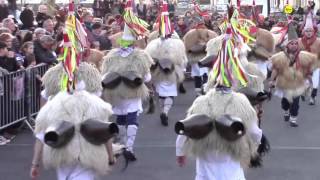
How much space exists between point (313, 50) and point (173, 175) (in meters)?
6.29

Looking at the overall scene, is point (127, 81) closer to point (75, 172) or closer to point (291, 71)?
point (75, 172)

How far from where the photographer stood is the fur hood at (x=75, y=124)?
214 inches

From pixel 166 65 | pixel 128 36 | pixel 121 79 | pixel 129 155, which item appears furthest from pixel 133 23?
pixel 166 65

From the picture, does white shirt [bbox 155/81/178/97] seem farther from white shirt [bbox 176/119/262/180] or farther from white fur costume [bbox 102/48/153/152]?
white shirt [bbox 176/119/262/180]

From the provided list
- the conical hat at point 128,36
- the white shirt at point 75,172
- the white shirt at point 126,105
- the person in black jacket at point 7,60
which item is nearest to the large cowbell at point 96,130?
the white shirt at point 75,172

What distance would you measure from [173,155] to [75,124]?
4.16 meters

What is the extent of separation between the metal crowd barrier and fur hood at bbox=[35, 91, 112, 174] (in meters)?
4.58

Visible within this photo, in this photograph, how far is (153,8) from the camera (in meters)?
27.2

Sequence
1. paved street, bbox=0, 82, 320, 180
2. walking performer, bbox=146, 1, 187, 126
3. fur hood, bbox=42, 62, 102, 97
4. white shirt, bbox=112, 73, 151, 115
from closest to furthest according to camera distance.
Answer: fur hood, bbox=42, 62, 102, 97 < paved street, bbox=0, 82, 320, 180 < white shirt, bbox=112, 73, 151, 115 < walking performer, bbox=146, 1, 187, 126

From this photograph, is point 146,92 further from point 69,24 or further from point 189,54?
point 189,54

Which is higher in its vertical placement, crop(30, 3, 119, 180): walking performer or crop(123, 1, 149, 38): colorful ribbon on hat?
crop(123, 1, 149, 38): colorful ribbon on hat

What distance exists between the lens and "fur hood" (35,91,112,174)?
5.43 meters

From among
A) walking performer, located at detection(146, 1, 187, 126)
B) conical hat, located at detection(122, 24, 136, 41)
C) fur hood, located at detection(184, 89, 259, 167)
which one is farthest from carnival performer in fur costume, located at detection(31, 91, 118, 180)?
walking performer, located at detection(146, 1, 187, 126)

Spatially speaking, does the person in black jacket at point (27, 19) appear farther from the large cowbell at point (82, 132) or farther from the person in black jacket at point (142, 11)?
the large cowbell at point (82, 132)
